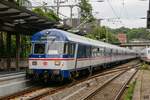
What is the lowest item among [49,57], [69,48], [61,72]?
[61,72]

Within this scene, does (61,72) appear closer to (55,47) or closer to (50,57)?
(50,57)

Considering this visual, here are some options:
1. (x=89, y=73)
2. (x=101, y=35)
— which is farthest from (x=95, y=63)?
(x=101, y=35)

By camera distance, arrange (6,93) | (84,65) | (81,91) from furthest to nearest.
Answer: (84,65)
(81,91)
(6,93)

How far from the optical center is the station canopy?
23.0 metres

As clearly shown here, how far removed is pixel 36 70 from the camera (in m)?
21.2

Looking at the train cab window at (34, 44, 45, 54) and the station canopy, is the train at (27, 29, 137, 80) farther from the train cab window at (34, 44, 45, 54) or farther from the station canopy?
the station canopy

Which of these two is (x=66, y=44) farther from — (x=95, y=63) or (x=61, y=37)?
(x=95, y=63)

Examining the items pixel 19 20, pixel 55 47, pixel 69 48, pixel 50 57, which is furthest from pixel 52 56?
pixel 19 20

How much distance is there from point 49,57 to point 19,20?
24.4 ft

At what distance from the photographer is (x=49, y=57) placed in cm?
2091

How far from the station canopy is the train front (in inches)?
106

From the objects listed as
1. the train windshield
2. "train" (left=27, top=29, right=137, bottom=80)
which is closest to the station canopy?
"train" (left=27, top=29, right=137, bottom=80)

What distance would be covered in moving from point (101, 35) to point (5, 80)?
241ft

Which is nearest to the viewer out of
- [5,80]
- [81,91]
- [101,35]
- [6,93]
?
[6,93]
